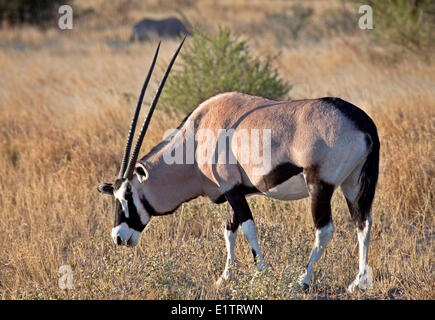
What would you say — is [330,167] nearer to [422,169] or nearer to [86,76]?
[422,169]

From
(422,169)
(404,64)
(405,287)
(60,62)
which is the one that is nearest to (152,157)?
(405,287)

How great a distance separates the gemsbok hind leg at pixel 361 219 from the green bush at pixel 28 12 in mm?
Answer: 18836

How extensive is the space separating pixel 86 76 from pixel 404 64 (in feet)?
21.4

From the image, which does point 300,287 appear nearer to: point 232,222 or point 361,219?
point 361,219

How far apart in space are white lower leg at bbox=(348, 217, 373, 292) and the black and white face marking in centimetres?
160

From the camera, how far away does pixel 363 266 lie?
4445 mm

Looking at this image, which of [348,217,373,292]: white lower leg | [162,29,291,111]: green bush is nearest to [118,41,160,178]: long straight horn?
[348,217,373,292]: white lower leg

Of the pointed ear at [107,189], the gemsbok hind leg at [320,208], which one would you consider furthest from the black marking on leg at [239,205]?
the pointed ear at [107,189]

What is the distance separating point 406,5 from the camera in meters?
12.7

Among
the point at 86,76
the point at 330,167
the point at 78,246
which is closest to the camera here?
the point at 330,167

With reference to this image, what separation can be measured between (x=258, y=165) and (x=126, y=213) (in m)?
1.05

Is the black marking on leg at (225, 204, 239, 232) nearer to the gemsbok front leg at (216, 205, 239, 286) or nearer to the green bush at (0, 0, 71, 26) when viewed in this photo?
the gemsbok front leg at (216, 205, 239, 286)

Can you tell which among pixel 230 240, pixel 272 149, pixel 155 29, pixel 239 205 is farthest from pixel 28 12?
pixel 272 149

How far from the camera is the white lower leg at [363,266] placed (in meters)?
4.37
